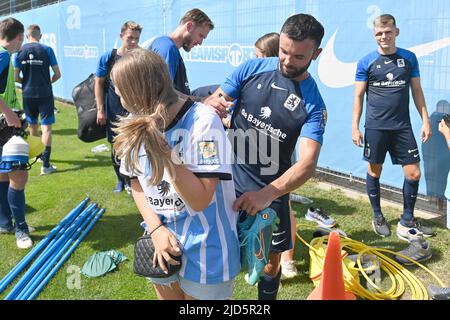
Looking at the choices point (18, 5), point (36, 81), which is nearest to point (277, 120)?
point (36, 81)

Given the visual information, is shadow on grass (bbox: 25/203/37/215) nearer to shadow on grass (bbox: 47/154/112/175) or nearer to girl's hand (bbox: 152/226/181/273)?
shadow on grass (bbox: 47/154/112/175)

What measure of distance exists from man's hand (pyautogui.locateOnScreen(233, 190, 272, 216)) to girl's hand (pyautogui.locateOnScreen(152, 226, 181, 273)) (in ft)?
1.09

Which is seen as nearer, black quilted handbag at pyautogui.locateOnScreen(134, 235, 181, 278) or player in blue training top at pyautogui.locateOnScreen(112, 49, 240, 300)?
player in blue training top at pyautogui.locateOnScreen(112, 49, 240, 300)

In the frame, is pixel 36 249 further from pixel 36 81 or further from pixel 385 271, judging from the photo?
pixel 36 81

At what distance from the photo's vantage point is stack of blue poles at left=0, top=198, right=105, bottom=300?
338 cm

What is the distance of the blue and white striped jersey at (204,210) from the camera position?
170 centimetres

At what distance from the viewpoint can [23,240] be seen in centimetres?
416

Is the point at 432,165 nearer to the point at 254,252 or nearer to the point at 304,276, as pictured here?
the point at 304,276

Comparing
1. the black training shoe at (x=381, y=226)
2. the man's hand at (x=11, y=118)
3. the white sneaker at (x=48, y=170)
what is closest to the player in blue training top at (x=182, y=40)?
the man's hand at (x=11, y=118)

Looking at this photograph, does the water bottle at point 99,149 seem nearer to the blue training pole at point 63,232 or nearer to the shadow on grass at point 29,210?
the shadow on grass at point 29,210

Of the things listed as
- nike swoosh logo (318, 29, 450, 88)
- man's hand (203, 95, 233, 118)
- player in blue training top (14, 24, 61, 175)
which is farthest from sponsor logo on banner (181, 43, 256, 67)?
man's hand (203, 95, 233, 118)

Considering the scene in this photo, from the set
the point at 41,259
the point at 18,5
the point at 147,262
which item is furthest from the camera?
the point at 18,5

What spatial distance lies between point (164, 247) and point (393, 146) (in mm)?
3326
